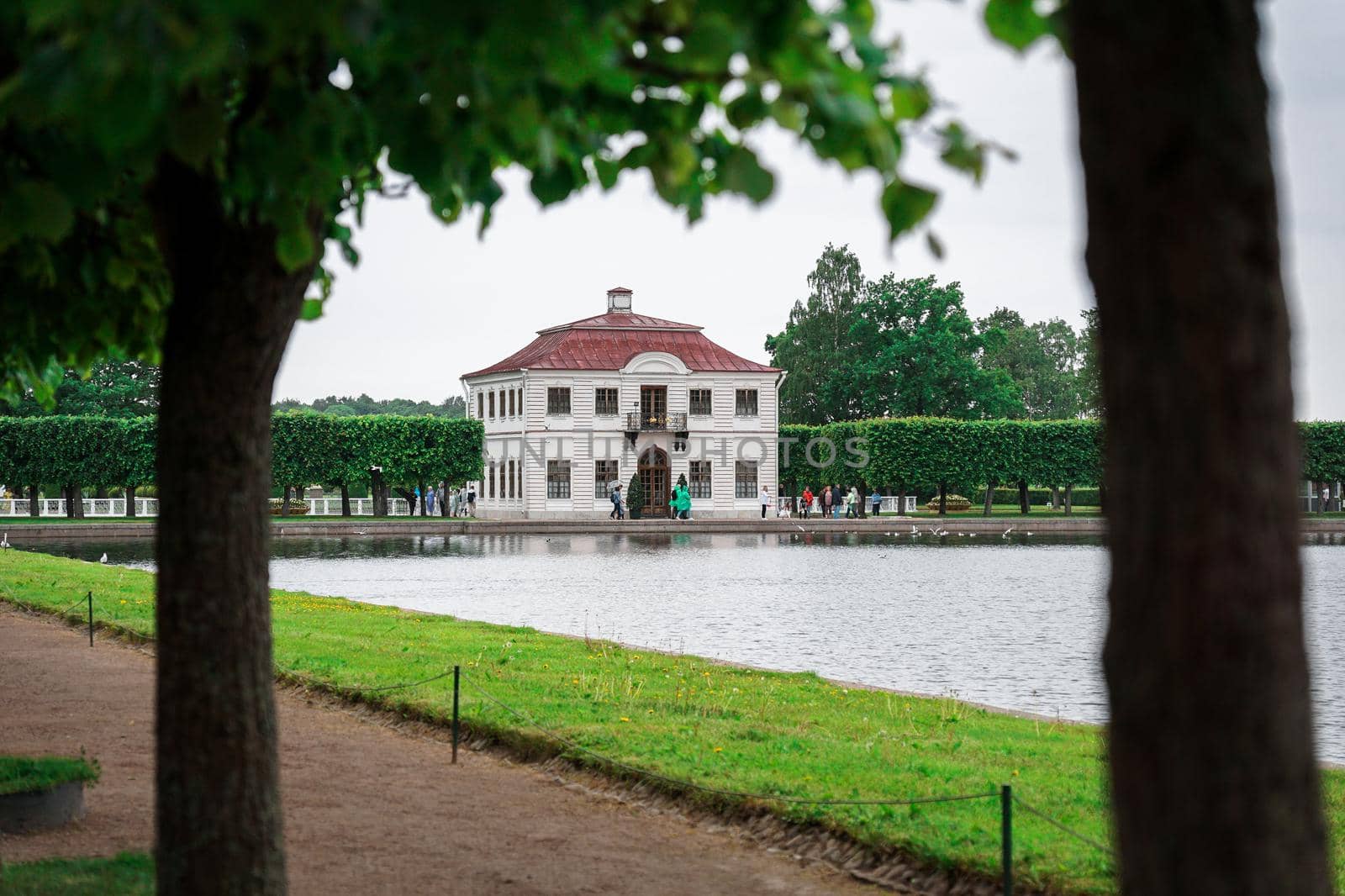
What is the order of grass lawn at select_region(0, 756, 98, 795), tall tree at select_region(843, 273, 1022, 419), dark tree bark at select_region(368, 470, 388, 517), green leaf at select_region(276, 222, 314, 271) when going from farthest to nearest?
tall tree at select_region(843, 273, 1022, 419)
dark tree bark at select_region(368, 470, 388, 517)
grass lawn at select_region(0, 756, 98, 795)
green leaf at select_region(276, 222, 314, 271)

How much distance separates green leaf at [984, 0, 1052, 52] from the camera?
3037 millimetres

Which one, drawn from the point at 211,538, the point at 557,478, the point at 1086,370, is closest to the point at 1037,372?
the point at 1086,370

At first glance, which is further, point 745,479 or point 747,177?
point 745,479

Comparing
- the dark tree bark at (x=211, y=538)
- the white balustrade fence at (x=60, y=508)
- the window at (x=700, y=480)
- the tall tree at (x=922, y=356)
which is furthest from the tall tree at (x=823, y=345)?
the dark tree bark at (x=211, y=538)

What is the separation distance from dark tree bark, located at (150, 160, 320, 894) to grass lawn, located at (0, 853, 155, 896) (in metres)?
1.64

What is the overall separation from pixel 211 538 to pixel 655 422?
56.1 meters

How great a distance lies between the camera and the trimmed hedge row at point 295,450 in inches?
2164

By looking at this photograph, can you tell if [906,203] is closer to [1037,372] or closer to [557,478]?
[557,478]

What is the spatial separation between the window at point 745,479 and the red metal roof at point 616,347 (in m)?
4.02

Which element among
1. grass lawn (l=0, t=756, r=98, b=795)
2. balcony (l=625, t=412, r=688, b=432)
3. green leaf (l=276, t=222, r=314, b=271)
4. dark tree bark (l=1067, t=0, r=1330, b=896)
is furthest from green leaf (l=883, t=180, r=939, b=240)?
balcony (l=625, t=412, r=688, b=432)

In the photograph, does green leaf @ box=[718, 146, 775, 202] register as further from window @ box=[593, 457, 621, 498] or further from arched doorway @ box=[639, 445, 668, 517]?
arched doorway @ box=[639, 445, 668, 517]

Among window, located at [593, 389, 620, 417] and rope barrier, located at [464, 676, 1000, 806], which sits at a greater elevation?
window, located at [593, 389, 620, 417]

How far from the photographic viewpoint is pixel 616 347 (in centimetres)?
6153

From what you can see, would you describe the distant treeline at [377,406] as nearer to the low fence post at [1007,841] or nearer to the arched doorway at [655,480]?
the arched doorway at [655,480]
